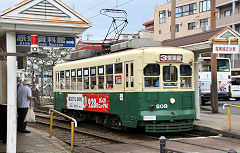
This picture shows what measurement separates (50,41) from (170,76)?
15.1 ft

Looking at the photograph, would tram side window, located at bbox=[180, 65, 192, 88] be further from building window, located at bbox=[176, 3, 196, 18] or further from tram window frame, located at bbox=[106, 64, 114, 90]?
building window, located at bbox=[176, 3, 196, 18]

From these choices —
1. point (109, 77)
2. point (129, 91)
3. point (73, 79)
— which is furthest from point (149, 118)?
point (73, 79)

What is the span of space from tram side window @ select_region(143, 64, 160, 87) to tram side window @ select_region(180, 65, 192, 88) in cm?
93

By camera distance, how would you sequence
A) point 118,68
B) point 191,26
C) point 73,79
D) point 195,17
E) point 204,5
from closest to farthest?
1. point 118,68
2. point 73,79
3. point 204,5
4. point 195,17
5. point 191,26

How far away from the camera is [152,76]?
11711 mm

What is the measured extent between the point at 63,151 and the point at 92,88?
5314 millimetres

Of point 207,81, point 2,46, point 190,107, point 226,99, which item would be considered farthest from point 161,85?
point 226,99

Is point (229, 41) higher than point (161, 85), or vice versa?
point (229, 41)

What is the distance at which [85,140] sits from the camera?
12094 mm

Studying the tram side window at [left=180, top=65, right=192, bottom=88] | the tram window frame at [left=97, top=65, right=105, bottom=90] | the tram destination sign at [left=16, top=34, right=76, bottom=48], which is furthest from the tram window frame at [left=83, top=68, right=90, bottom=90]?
the tram destination sign at [left=16, top=34, right=76, bottom=48]

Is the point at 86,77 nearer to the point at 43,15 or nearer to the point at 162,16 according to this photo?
the point at 43,15

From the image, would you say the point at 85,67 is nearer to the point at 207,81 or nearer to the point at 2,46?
the point at 2,46

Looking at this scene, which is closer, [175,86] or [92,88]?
[175,86]

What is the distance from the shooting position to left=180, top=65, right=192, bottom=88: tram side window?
12.1 metres
